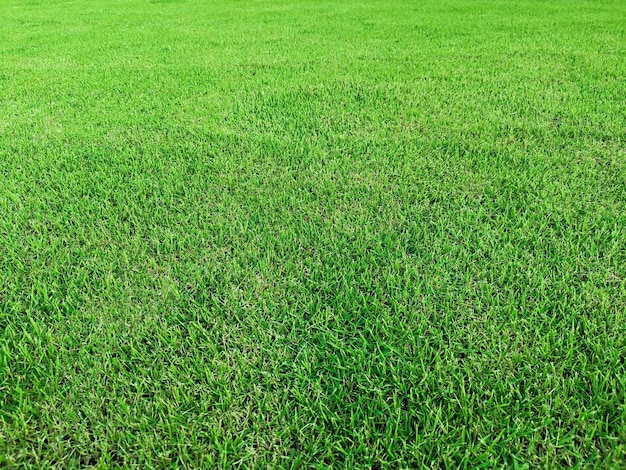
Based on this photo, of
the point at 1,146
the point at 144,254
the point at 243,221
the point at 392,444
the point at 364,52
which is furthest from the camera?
the point at 364,52

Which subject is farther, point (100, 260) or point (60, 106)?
point (60, 106)

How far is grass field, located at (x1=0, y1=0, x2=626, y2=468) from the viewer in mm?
987

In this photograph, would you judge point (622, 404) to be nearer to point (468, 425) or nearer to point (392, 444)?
point (468, 425)

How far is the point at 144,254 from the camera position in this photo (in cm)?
158

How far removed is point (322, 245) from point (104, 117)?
220 centimetres

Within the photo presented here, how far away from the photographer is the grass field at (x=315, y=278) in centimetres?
→ 99

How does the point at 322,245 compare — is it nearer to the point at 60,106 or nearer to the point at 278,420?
the point at 278,420

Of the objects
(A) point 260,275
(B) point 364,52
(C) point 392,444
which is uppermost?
(B) point 364,52

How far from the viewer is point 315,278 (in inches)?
57.5

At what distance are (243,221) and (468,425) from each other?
1161 mm

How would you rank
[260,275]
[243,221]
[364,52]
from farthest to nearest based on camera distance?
1. [364,52]
2. [243,221]
3. [260,275]

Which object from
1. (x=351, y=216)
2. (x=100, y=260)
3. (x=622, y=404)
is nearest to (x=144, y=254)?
(x=100, y=260)

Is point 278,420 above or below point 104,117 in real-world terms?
below

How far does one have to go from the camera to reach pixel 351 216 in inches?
70.0
